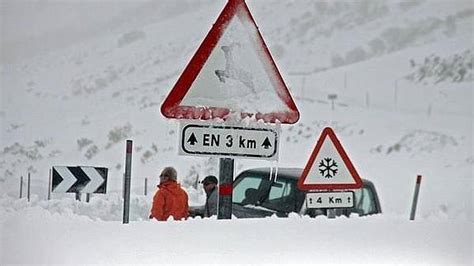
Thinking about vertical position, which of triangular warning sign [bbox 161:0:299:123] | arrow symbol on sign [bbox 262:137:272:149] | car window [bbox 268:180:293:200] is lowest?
car window [bbox 268:180:293:200]

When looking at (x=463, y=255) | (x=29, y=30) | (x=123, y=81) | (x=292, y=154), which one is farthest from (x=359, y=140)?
(x=29, y=30)

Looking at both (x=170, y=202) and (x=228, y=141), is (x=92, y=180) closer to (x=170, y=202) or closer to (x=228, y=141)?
(x=170, y=202)

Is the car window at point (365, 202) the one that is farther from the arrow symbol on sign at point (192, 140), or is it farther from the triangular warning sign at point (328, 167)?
the arrow symbol on sign at point (192, 140)

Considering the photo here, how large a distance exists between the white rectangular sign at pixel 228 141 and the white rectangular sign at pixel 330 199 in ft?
0.96

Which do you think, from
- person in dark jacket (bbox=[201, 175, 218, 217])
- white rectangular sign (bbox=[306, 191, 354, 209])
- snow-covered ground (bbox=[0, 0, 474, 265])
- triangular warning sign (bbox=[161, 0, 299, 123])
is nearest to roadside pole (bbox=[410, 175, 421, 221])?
snow-covered ground (bbox=[0, 0, 474, 265])

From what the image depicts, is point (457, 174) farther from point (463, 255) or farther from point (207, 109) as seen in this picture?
point (207, 109)

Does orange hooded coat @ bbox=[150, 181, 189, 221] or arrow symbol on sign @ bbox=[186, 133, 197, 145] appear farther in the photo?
orange hooded coat @ bbox=[150, 181, 189, 221]

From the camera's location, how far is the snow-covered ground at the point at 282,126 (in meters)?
1.90

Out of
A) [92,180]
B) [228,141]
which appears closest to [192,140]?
[228,141]

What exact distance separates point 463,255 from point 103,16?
1.21m

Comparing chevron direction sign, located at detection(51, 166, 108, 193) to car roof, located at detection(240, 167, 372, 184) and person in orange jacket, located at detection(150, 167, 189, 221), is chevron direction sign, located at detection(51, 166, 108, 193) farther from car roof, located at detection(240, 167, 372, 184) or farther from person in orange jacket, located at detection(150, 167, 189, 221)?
car roof, located at detection(240, 167, 372, 184)

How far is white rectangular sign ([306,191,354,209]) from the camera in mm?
2062

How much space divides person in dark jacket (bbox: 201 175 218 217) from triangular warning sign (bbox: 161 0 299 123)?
1.17ft

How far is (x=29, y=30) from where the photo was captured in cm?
203
